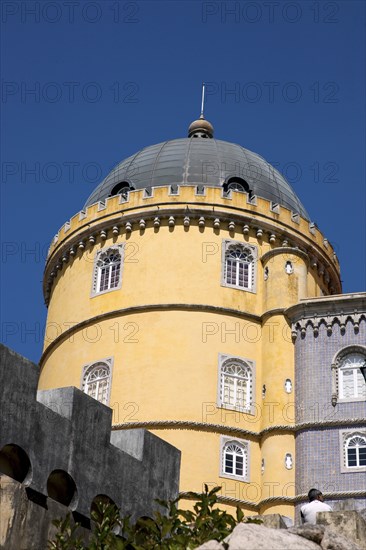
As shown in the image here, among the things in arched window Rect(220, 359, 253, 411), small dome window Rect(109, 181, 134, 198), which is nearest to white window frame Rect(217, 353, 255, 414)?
arched window Rect(220, 359, 253, 411)

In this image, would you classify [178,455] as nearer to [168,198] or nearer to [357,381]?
[357,381]

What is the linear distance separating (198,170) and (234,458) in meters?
11.6

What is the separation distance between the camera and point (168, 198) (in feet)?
137

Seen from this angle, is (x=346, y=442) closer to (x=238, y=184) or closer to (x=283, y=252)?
(x=283, y=252)

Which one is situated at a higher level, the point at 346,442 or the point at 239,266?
the point at 239,266

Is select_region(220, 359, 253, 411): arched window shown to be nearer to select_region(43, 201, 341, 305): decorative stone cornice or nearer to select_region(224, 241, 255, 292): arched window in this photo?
select_region(224, 241, 255, 292): arched window

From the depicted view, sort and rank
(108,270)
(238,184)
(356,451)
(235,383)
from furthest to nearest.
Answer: (238,184)
(108,270)
(235,383)
(356,451)

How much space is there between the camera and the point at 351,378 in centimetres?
3750

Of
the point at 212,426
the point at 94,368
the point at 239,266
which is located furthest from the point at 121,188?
the point at 212,426

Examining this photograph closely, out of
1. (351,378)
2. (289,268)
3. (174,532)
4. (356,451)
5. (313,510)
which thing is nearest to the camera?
(174,532)

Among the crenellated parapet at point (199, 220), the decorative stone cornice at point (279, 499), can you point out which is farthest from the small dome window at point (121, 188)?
the decorative stone cornice at point (279, 499)

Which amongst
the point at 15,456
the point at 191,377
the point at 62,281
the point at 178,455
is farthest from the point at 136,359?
the point at 15,456

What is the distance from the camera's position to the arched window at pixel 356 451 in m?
35.8

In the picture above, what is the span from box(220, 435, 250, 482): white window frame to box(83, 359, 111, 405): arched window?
4.23 m
